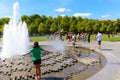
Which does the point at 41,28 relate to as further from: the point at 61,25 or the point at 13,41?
the point at 13,41

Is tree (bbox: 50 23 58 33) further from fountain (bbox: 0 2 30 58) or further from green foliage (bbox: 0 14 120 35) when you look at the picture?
fountain (bbox: 0 2 30 58)

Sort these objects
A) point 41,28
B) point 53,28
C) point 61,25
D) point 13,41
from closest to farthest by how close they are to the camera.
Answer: point 13,41, point 41,28, point 53,28, point 61,25

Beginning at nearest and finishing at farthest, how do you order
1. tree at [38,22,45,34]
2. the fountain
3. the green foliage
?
the fountain
tree at [38,22,45,34]
the green foliage

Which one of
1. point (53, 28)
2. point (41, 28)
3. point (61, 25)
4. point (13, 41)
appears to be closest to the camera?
point (13, 41)

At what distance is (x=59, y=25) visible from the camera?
103812mm

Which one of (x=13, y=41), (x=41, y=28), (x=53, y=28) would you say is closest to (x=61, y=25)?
(x=53, y=28)

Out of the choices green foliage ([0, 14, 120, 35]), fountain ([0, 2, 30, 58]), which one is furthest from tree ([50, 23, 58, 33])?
fountain ([0, 2, 30, 58])

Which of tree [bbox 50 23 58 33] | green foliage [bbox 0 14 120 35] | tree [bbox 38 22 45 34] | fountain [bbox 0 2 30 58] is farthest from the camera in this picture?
green foliage [bbox 0 14 120 35]

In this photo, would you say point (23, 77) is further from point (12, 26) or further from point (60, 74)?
point (12, 26)

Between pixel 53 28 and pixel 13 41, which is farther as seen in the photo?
pixel 53 28

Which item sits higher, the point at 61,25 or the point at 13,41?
the point at 61,25

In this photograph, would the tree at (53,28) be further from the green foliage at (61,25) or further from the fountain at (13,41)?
the fountain at (13,41)

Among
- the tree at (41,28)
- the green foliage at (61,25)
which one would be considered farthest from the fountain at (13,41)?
the green foliage at (61,25)

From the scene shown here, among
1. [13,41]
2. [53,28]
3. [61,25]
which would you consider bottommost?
[13,41]
